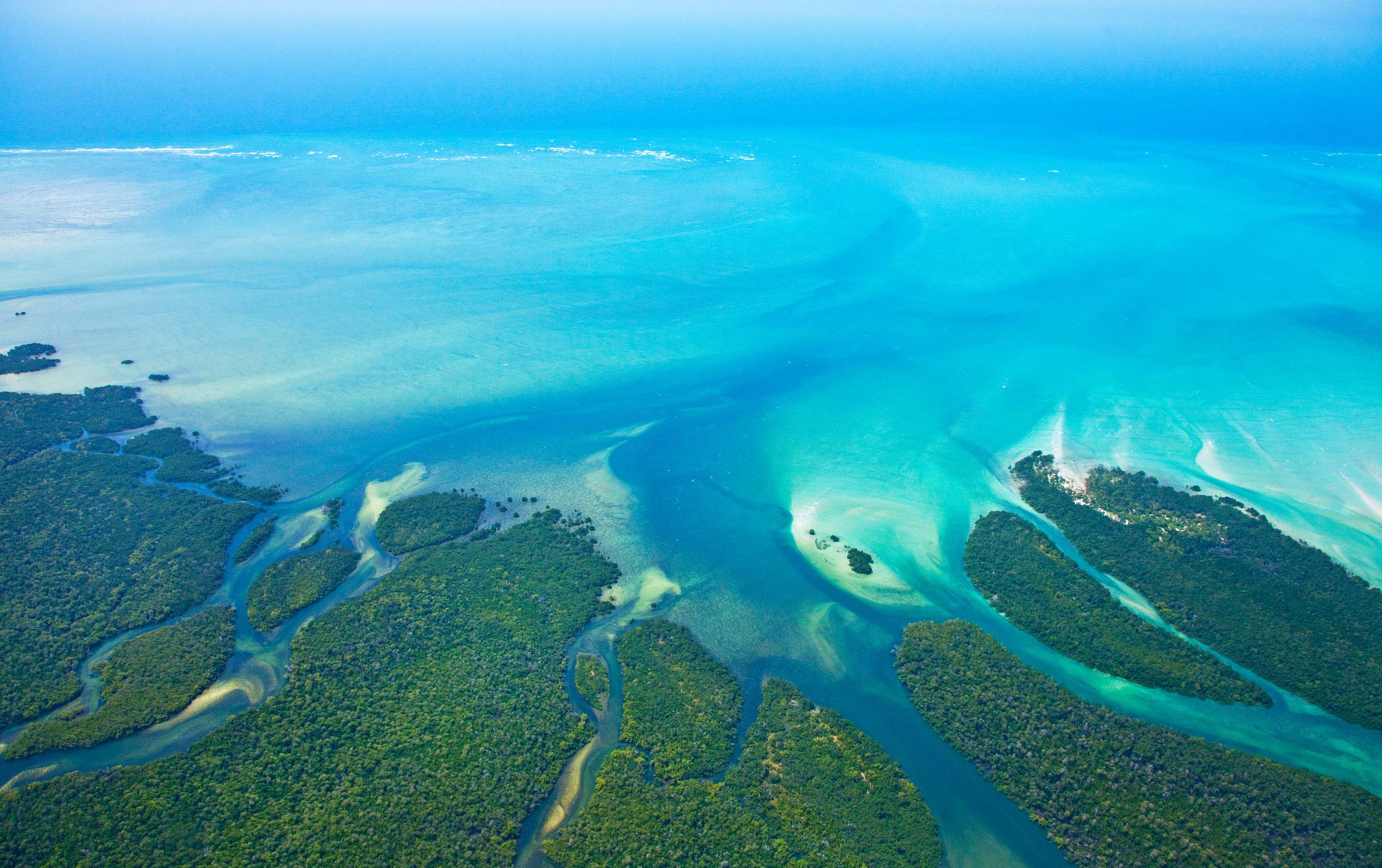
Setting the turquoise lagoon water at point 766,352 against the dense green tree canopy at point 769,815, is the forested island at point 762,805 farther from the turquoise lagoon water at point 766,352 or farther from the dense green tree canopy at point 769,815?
the turquoise lagoon water at point 766,352

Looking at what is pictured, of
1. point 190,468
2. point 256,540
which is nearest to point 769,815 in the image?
point 256,540

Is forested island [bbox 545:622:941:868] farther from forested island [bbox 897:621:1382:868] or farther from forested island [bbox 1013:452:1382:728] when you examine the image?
forested island [bbox 1013:452:1382:728]

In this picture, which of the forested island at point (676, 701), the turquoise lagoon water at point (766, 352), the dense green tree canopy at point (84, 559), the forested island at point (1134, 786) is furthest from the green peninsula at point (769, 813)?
the dense green tree canopy at point (84, 559)

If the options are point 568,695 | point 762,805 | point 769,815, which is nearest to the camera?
point 769,815

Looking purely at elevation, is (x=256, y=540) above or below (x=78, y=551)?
below

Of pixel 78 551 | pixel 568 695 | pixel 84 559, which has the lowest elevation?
pixel 568 695

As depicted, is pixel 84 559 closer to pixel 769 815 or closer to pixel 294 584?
pixel 294 584

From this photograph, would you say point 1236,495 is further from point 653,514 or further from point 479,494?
point 479,494
